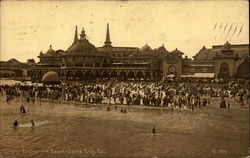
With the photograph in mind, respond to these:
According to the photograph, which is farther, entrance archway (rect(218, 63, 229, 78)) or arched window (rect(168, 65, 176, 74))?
arched window (rect(168, 65, 176, 74))

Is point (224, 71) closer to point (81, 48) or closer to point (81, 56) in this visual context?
point (81, 56)

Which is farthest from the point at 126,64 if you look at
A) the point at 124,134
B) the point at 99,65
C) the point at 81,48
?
the point at 124,134

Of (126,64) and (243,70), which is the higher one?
(126,64)

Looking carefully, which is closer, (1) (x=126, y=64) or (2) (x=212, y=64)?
(2) (x=212, y=64)

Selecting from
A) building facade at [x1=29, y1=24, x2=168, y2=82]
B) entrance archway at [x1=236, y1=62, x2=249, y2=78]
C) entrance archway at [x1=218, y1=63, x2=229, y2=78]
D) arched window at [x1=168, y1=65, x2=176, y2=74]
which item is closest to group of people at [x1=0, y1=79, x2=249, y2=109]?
entrance archway at [x1=236, y1=62, x2=249, y2=78]

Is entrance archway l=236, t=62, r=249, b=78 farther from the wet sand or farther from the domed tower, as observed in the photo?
the domed tower

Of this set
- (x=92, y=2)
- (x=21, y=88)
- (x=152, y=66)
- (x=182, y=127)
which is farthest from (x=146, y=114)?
(x=152, y=66)

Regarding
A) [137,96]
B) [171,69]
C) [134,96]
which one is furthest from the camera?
[171,69]

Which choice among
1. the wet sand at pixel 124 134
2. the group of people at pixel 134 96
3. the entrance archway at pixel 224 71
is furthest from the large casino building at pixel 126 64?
the wet sand at pixel 124 134
